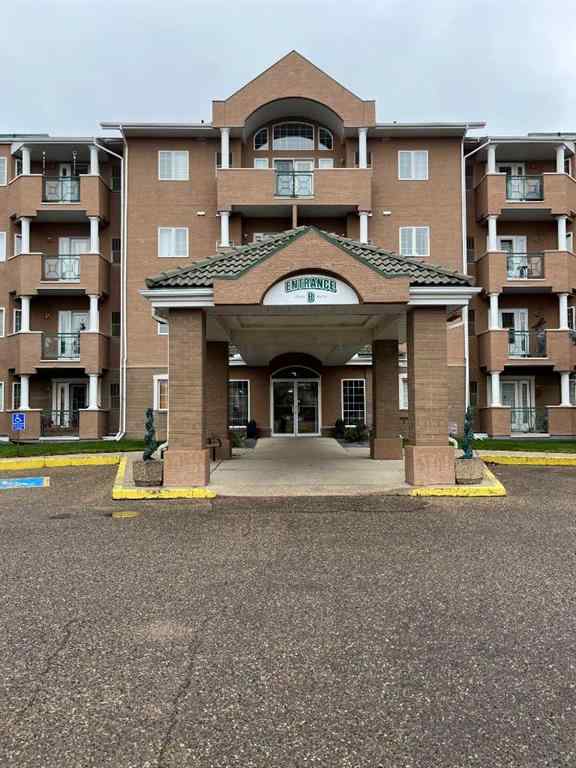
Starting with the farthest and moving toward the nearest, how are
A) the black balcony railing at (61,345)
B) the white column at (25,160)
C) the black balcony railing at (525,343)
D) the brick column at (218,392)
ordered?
the black balcony railing at (525,343) < the black balcony railing at (61,345) < the white column at (25,160) < the brick column at (218,392)

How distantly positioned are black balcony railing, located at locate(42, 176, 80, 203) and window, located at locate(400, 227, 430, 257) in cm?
1416

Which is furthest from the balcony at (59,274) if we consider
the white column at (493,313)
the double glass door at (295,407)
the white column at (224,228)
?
the white column at (493,313)

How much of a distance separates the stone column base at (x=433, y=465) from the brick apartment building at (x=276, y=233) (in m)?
10.9

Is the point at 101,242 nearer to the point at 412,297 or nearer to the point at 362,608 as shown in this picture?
the point at 412,297

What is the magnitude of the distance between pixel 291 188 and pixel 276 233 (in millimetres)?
1930

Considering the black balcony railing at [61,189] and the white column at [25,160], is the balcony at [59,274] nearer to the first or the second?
the black balcony railing at [61,189]

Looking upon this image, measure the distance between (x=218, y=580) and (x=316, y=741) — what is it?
114 inches

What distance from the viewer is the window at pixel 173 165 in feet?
82.8

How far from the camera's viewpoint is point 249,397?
26.0 meters

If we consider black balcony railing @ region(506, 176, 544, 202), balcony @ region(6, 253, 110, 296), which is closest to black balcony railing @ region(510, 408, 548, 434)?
black balcony railing @ region(506, 176, 544, 202)

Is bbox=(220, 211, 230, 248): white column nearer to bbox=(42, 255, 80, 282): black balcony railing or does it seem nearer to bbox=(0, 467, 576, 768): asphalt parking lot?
bbox=(42, 255, 80, 282): black balcony railing

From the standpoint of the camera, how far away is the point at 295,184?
77.5 feet

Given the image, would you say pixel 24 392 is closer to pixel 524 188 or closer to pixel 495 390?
pixel 495 390

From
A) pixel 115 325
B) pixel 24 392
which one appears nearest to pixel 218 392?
pixel 115 325
